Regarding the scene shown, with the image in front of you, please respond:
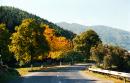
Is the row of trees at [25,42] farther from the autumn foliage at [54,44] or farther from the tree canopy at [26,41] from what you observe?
the autumn foliage at [54,44]

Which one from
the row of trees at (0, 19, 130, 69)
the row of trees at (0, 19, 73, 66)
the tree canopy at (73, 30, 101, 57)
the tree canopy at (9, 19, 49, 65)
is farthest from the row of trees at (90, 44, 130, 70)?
the tree canopy at (73, 30, 101, 57)

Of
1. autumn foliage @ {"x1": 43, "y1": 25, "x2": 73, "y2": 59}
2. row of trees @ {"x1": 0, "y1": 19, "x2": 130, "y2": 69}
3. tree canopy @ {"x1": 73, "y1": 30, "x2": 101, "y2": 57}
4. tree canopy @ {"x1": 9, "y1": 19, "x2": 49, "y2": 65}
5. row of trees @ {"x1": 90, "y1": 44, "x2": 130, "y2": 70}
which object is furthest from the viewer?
tree canopy @ {"x1": 73, "y1": 30, "x2": 101, "y2": 57}

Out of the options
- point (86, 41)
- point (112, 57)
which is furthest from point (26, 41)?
point (86, 41)

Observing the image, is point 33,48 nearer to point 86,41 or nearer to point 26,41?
point 26,41

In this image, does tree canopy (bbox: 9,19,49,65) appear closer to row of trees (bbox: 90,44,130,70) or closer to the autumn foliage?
row of trees (bbox: 90,44,130,70)

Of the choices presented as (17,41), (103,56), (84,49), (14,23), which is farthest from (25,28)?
(14,23)

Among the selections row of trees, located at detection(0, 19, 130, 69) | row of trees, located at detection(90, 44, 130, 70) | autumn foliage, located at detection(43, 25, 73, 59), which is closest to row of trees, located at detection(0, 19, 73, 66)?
row of trees, located at detection(0, 19, 130, 69)

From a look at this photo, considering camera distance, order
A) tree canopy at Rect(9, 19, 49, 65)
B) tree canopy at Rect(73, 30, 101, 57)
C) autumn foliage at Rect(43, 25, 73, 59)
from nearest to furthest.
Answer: tree canopy at Rect(9, 19, 49, 65)
autumn foliage at Rect(43, 25, 73, 59)
tree canopy at Rect(73, 30, 101, 57)

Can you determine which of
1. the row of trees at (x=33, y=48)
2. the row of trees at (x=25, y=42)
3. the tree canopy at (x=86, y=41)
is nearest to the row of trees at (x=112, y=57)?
the row of trees at (x=33, y=48)

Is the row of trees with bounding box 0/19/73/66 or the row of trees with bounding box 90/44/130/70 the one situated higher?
the row of trees with bounding box 0/19/73/66

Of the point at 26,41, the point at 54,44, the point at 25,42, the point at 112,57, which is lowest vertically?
the point at 112,57

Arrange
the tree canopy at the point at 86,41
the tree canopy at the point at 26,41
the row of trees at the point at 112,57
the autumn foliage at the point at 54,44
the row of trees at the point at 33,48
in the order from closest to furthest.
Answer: the tree canopy at the point at 26,41
the row of trees at the point at 33,48
the row of trees at the point at 112,57
the autumn foliage at the point at 54,44
the tree canopy at the point at 86,41

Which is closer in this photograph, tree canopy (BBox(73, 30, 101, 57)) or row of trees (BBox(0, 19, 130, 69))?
row of trees (BBox(0, 19, 130, 69))

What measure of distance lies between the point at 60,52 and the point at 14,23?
5952cm
